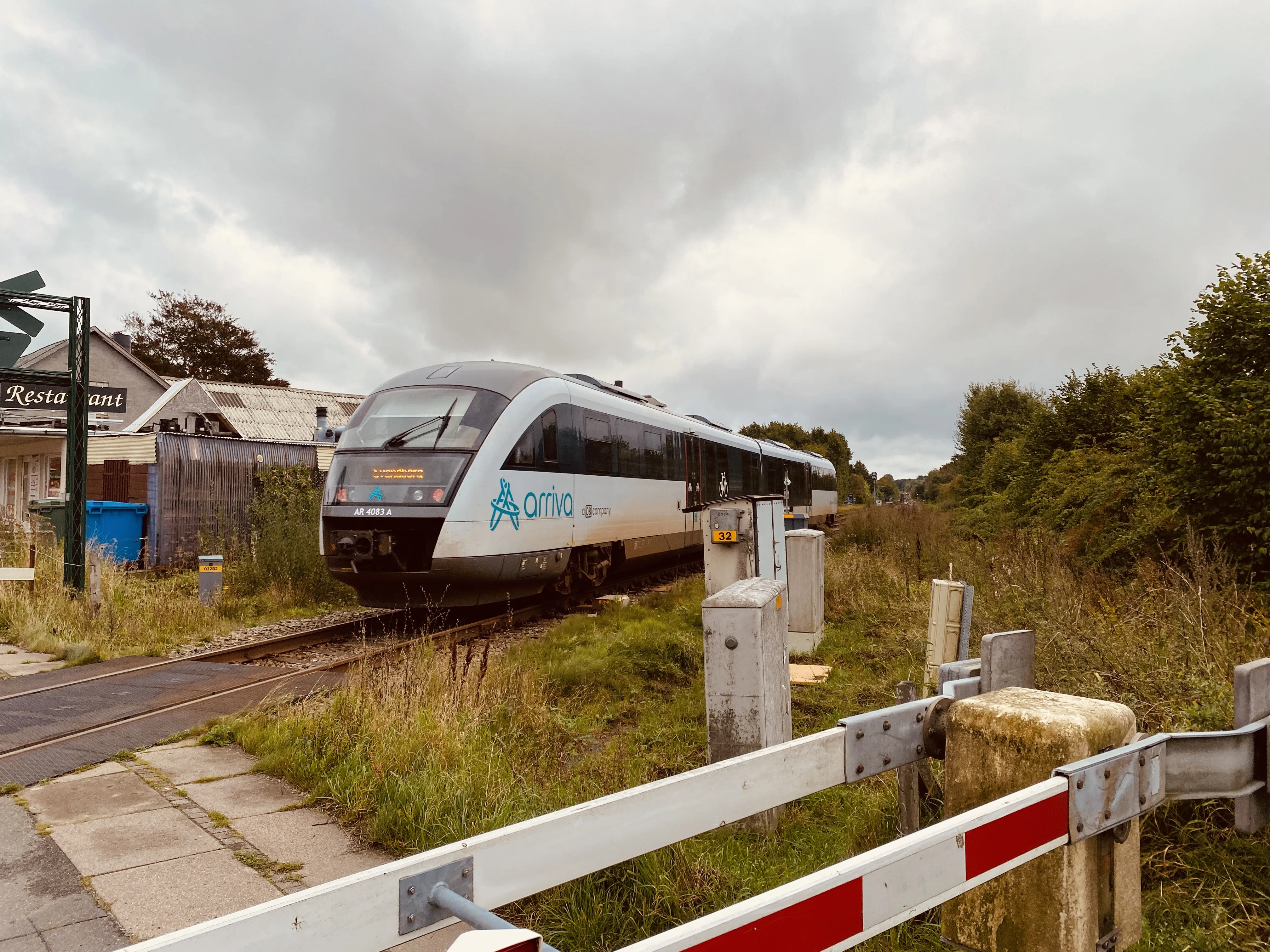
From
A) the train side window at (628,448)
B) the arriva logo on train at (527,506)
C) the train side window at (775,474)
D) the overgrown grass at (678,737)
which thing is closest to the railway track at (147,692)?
the overgrown grass at (678,737)

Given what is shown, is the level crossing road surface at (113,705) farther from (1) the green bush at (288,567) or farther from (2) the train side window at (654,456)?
(2) the train side window at (654,456)

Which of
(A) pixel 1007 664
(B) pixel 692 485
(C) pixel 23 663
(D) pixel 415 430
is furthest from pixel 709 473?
(A) pixel 1007 664

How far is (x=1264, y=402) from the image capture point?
8.02 metres

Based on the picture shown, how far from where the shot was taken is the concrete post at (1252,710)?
2391 mm

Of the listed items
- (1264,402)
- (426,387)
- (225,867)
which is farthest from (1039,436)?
(225,867)

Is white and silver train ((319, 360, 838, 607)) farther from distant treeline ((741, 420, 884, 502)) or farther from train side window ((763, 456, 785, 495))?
distant treeline ((741, 420, 884, 502))

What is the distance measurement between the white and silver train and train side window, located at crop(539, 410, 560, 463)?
0.06 feet

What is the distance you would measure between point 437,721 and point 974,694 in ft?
9.97

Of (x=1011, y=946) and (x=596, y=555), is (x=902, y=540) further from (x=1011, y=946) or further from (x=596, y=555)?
(x=1011, y=946)

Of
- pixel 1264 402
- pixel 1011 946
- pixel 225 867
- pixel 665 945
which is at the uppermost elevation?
pixel 1264 402

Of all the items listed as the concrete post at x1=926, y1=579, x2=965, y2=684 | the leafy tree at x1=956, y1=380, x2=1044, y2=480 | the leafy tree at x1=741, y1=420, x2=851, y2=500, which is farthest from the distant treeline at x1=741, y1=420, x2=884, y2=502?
the concrete post at x1=926, y1=579, x2=965, y2=684

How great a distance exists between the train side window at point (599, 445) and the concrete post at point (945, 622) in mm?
6449

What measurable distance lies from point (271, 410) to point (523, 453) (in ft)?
96.5

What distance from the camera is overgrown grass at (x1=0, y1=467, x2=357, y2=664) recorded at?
9.22 metres
